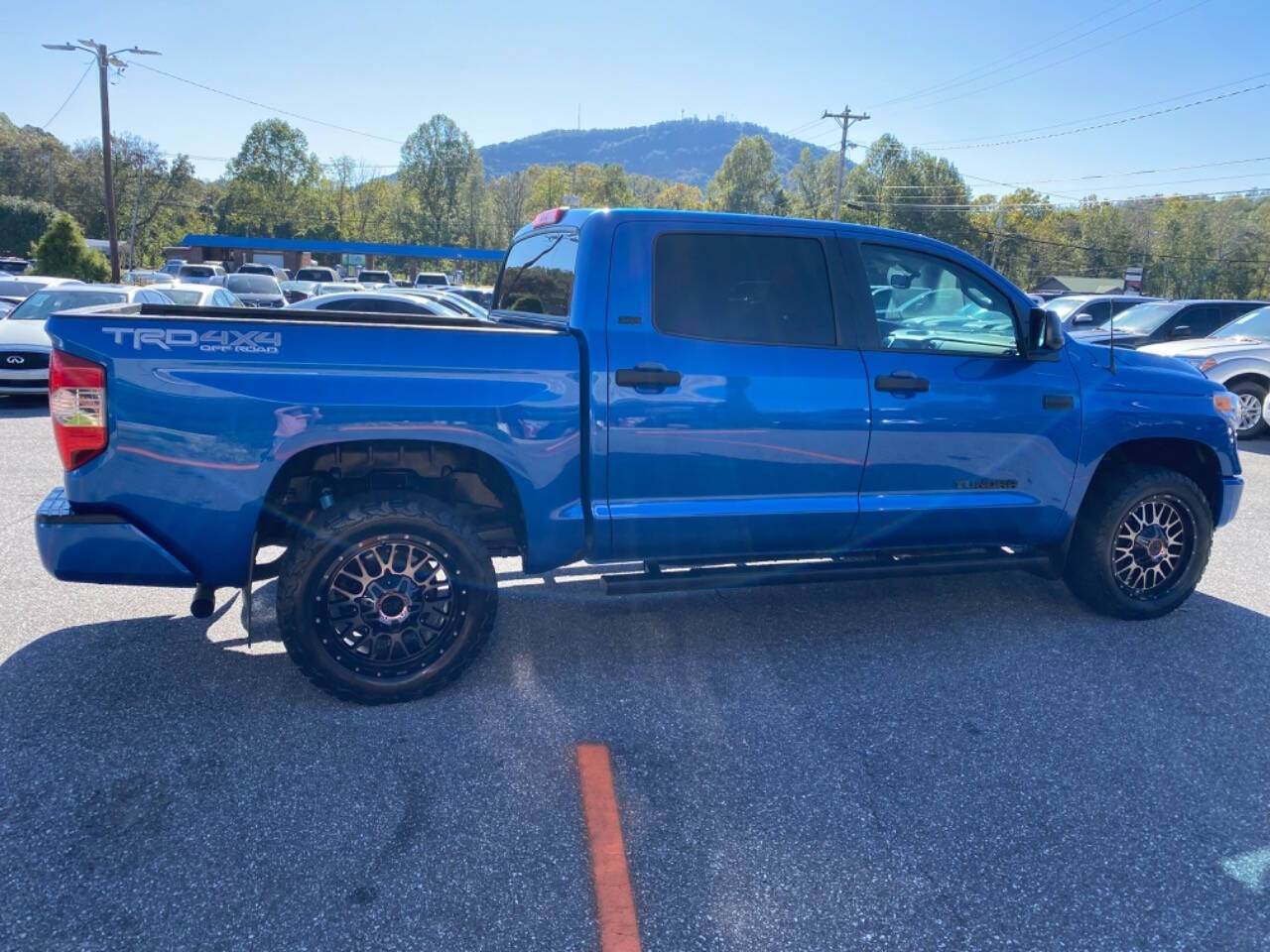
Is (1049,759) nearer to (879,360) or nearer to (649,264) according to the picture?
(879,360)

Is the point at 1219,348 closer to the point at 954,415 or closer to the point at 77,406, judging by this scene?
the point at 954,415

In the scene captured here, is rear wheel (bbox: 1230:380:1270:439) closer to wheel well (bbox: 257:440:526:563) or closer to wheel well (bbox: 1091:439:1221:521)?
wheel well (bbox: 1091:439:1221:521)

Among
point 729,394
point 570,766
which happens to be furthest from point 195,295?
point 570,766

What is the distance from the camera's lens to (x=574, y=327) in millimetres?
4027

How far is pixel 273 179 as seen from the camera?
9575 cm

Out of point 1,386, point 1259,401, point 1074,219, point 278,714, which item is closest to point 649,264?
point 278,714

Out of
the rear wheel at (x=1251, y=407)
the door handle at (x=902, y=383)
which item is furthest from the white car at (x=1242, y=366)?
the door handle at (x=902, y=383)

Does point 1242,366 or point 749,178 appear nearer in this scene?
point 1242,366

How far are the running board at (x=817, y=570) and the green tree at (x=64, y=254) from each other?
121 feet

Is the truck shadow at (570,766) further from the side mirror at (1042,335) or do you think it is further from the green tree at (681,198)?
the green tree at (681,198)

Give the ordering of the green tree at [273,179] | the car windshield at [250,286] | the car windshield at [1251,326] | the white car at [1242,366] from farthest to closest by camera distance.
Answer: the green tree at [273,179] → the car windshield at [250,286] → the car windshield at [1251,326] → the white car at [1242,366]

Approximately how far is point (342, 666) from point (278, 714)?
0.32m

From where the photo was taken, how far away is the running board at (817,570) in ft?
14.1

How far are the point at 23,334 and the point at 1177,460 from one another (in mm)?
12670
